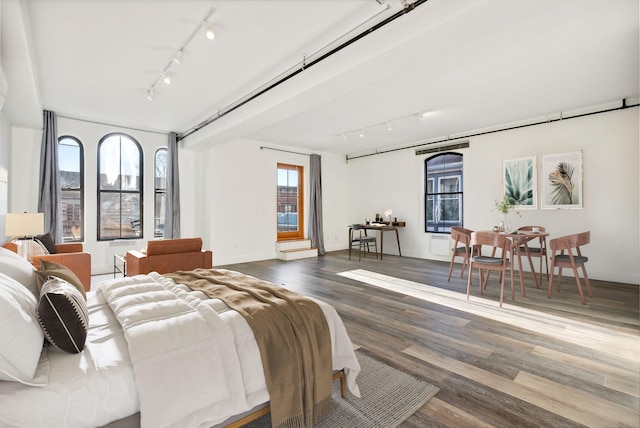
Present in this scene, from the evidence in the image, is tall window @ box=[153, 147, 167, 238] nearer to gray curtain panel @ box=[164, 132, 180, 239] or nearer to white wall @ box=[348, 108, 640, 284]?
gray curtain panel @ box=[164, 132, 180, 239]

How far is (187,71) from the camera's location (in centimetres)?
368

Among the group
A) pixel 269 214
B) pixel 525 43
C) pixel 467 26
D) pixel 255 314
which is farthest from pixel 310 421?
pixel 269 214

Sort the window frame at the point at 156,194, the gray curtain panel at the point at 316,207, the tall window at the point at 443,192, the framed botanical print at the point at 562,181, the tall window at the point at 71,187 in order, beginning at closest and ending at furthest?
the framed botanical print at the point at 562,181, the tall window at the point at 71,187, the window frame at the point at 156,194, the tall window at the point at 443,192, the gray curtain panel at the point at 316,207

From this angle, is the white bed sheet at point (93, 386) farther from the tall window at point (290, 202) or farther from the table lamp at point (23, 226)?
the tall window at point (290, 202)

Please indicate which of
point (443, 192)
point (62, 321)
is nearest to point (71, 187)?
point (62, 321)

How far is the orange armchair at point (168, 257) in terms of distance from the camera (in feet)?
13.0

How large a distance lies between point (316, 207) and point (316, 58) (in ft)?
17.0

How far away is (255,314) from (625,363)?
9.69ft

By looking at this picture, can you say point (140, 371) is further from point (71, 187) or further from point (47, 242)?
point (71, 187)

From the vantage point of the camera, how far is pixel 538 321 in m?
3.31

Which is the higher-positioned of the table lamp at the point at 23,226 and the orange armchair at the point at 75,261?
the table lamp at the point at 23,226

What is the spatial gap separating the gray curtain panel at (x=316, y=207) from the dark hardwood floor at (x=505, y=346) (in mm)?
3078

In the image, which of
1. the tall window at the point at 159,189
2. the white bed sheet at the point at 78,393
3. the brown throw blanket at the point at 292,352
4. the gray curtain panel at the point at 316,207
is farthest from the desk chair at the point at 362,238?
the white bed sheet at the point at 78,393

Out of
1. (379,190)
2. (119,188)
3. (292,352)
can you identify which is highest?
(379,190)
